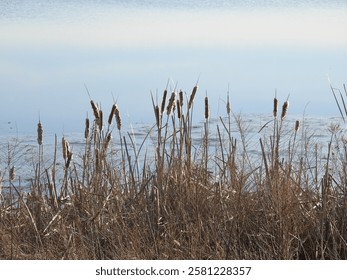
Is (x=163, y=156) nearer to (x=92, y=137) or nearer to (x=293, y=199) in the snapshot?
(x=92, y=137)

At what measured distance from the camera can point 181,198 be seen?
139 inches

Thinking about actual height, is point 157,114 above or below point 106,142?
above

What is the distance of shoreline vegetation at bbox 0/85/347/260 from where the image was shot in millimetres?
3227

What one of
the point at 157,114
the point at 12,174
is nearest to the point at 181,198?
the point at 157,114

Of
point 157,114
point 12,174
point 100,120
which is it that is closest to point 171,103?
point 157,114

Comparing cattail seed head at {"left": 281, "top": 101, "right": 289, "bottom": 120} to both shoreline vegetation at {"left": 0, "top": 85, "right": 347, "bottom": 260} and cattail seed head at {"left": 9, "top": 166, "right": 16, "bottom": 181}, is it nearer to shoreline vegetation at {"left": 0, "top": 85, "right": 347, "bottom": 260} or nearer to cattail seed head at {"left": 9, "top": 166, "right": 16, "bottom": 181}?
shoreline vegetation at {"left": 0, "top": 85, "right": 347, "bottom": 260}

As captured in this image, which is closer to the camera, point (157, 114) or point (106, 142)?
point (157, 114)

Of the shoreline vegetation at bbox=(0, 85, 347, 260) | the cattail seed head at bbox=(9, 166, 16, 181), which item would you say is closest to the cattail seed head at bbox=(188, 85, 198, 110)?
the shoreline vegetation at bbox=(0, 85, 347, 260)

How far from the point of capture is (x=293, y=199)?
11.1 feet

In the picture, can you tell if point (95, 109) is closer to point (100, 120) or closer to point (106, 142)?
point (100, 120)

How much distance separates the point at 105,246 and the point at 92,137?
61cm

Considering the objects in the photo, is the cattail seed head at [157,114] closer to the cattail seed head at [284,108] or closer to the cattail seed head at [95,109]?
the cattail seed head at [95,109]
